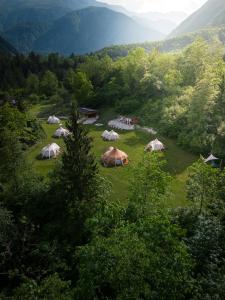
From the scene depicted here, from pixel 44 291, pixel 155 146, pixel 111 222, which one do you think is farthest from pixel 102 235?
pixel 155 146

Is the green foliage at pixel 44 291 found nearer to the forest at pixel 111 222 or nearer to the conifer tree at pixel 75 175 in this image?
the forest at pixel 111 222

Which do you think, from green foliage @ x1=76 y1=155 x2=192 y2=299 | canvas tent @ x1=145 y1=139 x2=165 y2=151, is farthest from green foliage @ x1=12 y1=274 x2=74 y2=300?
canvas tent @ x1=145 y1=139 x2=165 y2=151

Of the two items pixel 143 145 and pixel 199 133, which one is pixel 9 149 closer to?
pixel 143 145

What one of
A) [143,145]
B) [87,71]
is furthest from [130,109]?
[87,71]

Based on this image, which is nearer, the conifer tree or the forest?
the forest

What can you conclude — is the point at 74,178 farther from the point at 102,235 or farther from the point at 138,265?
the point at 138,265

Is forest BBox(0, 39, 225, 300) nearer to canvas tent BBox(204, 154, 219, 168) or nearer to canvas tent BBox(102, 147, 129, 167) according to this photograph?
canvas tent BBox(204, 154, 219, 168)
